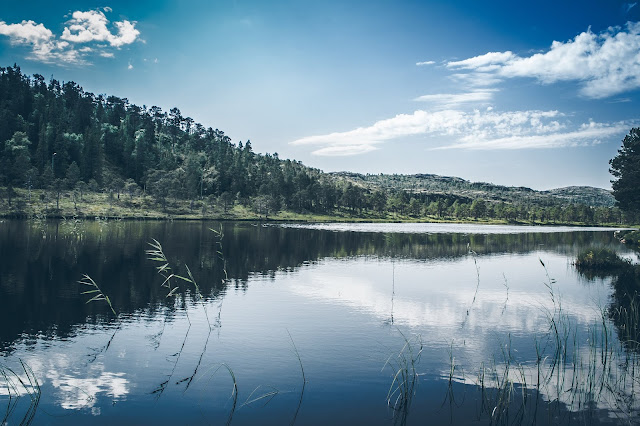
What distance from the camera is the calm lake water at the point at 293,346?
17.1 metres

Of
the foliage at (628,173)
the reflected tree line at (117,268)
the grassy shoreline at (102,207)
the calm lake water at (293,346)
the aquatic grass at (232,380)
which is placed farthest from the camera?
the grassy shoreline at (102,207)

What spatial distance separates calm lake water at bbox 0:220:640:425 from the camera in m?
17.1

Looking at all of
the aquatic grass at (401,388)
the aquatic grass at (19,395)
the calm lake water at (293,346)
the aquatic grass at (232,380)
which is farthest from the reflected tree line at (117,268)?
the aquatic grass at (401,388)

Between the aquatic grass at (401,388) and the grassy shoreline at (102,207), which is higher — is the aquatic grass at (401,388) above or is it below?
below

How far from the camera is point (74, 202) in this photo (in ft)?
530

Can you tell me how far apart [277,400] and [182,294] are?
22369 millimetres

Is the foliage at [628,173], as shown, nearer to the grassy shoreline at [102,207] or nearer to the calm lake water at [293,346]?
the calm lake water at [293,346]

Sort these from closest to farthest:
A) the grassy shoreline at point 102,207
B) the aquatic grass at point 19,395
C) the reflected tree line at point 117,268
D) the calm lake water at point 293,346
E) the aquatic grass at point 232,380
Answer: the aquatic grass at point 19,395 < the aquatic grass at point 232,380 < the calm lake water at point 293,346 < the reflected tree line at point 117,268 < the grassy shoreline at point 102,207

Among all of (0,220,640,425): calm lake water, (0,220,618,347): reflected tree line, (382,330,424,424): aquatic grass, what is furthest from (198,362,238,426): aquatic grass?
(0,220,618,347): reflected tree line

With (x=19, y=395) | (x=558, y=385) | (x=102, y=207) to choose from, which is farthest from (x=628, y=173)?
(x=102, y=207)

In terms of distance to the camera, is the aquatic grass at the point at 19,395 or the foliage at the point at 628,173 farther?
the foliage at the point at 628,173

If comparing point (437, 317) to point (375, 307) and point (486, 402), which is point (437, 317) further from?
point (486, 402)

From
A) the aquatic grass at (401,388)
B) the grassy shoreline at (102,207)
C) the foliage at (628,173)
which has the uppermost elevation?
the foliage at (628,173)

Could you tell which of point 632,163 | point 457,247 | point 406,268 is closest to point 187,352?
point 406,268
